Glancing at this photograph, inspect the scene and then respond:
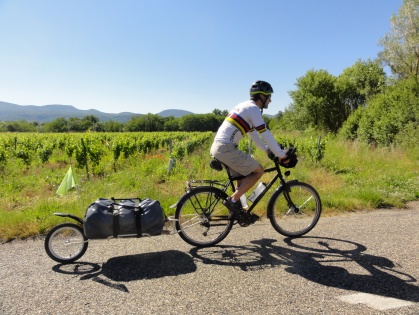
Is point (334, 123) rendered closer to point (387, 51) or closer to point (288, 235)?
point (387, 51)

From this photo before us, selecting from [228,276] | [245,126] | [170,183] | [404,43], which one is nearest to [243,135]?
[245,126]

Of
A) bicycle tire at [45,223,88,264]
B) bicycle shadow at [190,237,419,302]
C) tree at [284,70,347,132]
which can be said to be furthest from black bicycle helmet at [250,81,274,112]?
tree at [284,70,347,132]

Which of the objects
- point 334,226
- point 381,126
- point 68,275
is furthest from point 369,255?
point 381,126

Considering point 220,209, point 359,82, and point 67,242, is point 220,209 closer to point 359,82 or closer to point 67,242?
point 67,242

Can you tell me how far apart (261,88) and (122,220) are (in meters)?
2.67

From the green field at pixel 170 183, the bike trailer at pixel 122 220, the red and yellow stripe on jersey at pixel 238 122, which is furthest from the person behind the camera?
the green field at pixel 170 183

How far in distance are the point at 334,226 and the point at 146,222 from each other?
10.6 feet

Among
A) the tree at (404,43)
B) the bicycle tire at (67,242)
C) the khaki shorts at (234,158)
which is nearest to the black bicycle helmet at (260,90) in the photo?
the khaki shorts at (234,158)

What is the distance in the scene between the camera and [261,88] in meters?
3.99

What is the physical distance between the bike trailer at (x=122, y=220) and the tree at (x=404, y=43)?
27288mm

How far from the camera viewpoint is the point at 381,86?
33656 mm

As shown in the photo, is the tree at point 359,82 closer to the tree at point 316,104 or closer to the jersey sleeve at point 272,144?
the tree at point 316,104

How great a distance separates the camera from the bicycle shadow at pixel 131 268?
10.1ft

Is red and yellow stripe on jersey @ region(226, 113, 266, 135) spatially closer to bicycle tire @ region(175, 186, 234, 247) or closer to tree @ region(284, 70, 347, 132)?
bicycle tire @ region(175, 186, 234, 247)
